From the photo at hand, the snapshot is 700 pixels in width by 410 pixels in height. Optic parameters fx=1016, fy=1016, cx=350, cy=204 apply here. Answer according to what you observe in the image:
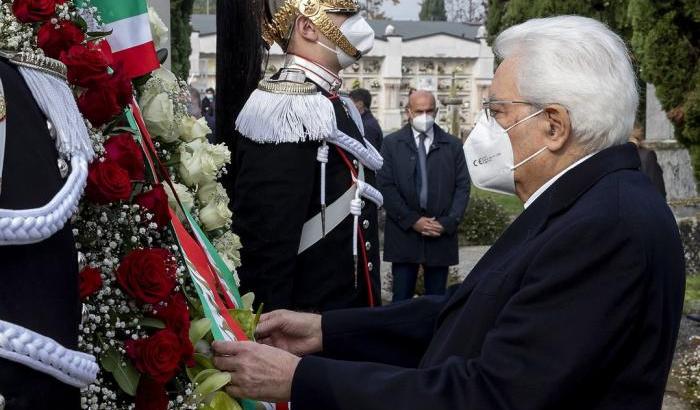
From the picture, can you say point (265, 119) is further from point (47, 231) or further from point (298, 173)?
point (47, 231)

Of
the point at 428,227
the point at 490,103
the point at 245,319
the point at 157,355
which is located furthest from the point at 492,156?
the point at 428,227

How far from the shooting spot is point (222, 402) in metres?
2.25

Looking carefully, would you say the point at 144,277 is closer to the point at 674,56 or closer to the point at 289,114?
the point at 289,114

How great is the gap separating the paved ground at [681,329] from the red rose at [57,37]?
14.9 ft

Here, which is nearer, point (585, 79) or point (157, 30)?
point (585, 79)

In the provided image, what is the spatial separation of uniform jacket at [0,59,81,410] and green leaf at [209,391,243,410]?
59 centimetres

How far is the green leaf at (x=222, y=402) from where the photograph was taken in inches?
87.7

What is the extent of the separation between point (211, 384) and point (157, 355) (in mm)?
214

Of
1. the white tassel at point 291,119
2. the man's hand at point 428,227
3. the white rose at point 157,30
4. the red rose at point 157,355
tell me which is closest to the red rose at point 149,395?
the red rose at point 157,355

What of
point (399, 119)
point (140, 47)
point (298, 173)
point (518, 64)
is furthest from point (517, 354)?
point (399, 119)

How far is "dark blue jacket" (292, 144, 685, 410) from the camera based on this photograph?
6.44 ft

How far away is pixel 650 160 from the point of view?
326 inches

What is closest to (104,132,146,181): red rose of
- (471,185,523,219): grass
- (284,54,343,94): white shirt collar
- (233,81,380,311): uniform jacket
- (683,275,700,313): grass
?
(233,81,380,311): uniform jacket

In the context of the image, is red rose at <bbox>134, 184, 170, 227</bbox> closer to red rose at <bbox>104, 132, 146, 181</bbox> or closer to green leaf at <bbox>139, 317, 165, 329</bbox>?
red rose at <bbox>104, 132, 146, 181</bbox>
